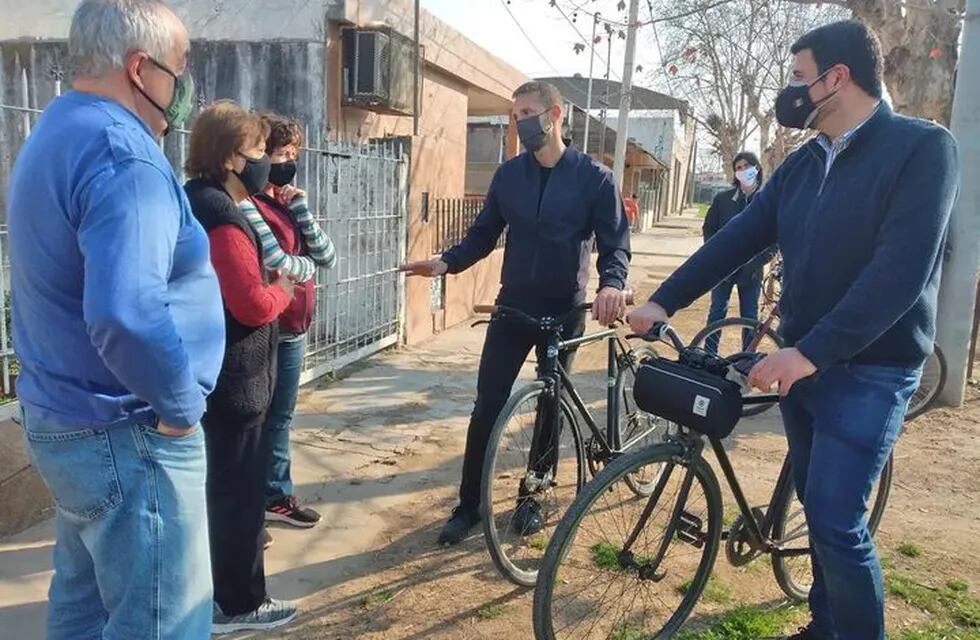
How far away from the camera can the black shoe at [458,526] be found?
3480 mm

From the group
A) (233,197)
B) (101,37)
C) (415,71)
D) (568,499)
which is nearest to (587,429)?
(568,499)

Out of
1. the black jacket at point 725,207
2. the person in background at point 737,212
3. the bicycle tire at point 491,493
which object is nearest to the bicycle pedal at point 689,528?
the bicycle tire at point 491,493

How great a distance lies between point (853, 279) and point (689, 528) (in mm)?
990

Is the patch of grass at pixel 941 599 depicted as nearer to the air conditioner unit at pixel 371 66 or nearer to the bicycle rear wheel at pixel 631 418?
the bicycle rear wheel at pixel 631 418

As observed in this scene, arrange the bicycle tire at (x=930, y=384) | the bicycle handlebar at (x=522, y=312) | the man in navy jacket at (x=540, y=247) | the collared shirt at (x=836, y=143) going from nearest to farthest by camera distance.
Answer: the collared shirt at (x=836, y=143) < the bicycle handlebar at (x=522, y=312) < the man in navy jacket at (x=540, y=247) < the bicycle tire at (x=930, y=384)

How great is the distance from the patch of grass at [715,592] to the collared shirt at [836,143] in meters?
1.70

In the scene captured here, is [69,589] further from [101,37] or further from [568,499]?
[568,499]

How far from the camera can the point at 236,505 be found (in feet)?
8.57

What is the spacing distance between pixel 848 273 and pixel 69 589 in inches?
89.5

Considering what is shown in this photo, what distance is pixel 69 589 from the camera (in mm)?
1926

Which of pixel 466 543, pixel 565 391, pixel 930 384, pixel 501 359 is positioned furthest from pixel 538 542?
pixel 930 384

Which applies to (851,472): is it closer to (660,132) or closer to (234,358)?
(234,358)

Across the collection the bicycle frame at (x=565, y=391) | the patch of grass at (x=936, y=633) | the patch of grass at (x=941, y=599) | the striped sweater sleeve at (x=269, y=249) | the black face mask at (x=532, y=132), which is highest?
the black face mask at (x=532, y=132)

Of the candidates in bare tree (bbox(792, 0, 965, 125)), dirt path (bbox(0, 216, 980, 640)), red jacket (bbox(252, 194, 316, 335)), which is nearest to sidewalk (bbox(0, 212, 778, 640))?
→ dirt path (bbox(0, 216, 980, 640))
